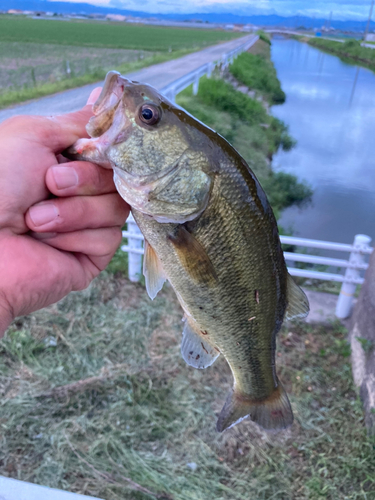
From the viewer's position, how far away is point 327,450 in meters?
2.88

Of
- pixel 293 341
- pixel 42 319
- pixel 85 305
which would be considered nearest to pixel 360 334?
pixel 293 341

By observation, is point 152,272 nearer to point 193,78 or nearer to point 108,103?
point 108,103

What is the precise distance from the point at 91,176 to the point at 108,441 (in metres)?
2.20

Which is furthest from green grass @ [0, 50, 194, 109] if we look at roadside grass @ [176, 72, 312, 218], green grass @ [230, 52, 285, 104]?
green grass @ [230, 52, 285, 104]

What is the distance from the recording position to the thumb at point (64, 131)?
4.23 feet

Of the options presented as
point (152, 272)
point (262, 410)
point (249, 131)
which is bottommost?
point (249, 131)

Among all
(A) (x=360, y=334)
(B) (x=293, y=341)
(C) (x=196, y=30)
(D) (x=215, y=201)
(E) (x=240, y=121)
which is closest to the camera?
(D) (x=215, y=201)

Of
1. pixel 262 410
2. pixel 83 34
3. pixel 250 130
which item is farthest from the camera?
pixel 250 130

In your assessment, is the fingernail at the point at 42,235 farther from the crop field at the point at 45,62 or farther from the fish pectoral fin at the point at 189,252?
the crop field at the point at 45,62

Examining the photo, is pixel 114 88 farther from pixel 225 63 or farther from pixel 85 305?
pixel 225 63

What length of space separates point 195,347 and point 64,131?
0.97m

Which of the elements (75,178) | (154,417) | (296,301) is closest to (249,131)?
(154,417)

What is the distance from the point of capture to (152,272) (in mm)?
1436

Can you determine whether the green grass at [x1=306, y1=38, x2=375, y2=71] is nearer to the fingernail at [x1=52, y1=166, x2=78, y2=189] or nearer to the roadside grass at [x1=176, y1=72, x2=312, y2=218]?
the roadside grass at [x1=176, y1=72, x2=312, y2=218]
